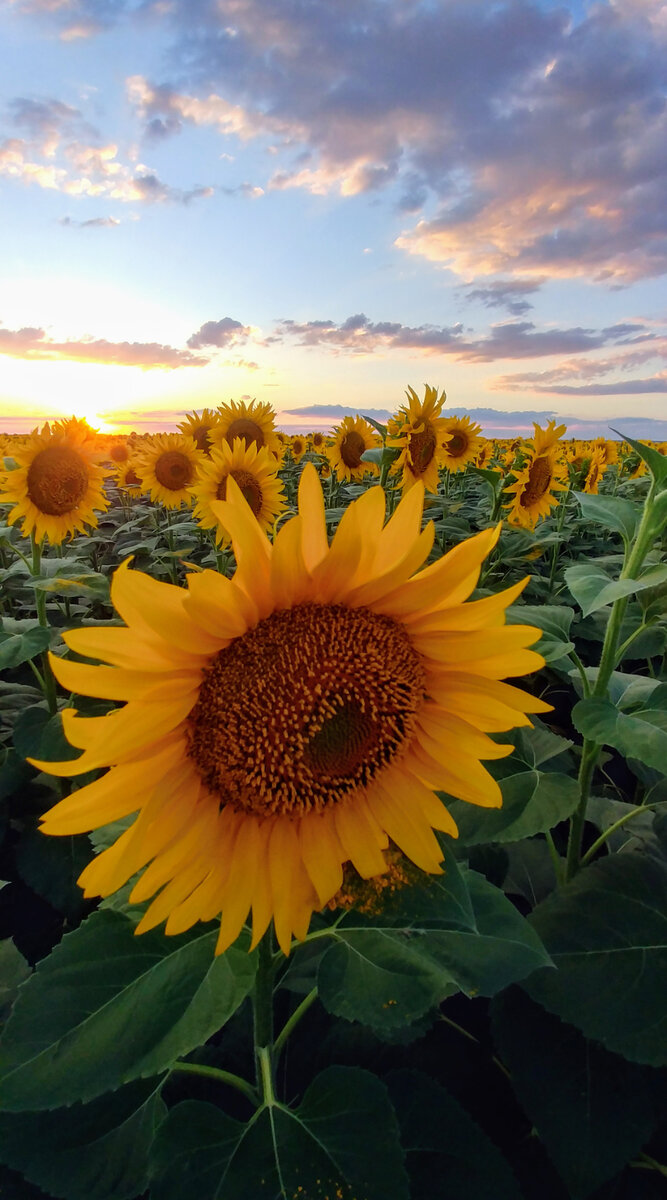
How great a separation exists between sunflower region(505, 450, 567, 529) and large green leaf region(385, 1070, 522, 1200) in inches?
188

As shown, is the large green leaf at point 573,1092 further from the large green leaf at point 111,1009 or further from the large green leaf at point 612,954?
the large green leaf at point 111,1009

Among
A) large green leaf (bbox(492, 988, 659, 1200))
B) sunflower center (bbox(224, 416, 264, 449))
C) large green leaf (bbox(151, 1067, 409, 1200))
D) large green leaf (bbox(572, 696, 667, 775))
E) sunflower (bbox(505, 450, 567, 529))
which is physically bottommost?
large green leaf (bbox(492, 988, 659, 1200))

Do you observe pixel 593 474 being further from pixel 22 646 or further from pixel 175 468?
pixel 22 646

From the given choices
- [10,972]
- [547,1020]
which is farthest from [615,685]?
[10,972]

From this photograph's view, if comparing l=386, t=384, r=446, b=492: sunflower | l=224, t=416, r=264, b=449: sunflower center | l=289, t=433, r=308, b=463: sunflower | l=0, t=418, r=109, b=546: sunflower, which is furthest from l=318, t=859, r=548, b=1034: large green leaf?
l=289, t=433, r=308, b=463: sunflower

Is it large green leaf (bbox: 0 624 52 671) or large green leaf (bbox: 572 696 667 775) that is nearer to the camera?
large green leaf (bbox: 572 696 667 775)

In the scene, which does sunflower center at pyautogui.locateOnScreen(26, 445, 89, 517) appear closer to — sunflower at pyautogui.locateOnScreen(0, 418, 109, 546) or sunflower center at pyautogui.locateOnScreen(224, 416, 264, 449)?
sunflower at pyautogui.locateOnScreen(0, 418, 109, 546)

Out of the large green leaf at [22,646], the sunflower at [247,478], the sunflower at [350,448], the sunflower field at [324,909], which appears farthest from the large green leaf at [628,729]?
the sunflower at [350,448]

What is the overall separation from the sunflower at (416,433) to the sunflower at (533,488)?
73 centimetres

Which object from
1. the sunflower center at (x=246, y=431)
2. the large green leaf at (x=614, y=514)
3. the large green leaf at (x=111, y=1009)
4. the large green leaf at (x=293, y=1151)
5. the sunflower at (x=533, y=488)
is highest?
the sunflower center at (x=246, y=431)

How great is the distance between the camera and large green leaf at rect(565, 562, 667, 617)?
1.66m

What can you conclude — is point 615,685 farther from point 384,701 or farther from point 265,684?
point 265,684

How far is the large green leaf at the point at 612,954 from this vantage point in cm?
136

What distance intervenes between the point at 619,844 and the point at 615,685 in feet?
1.73
